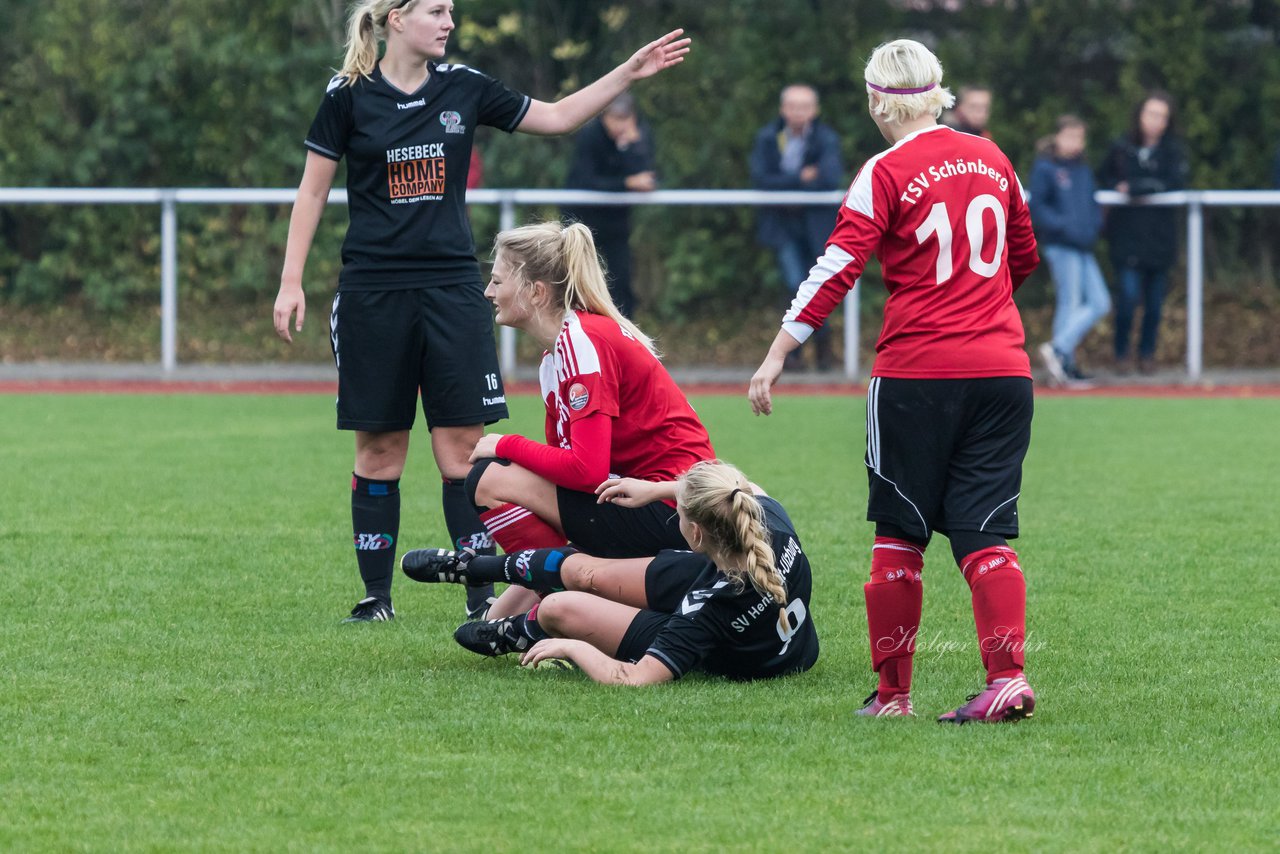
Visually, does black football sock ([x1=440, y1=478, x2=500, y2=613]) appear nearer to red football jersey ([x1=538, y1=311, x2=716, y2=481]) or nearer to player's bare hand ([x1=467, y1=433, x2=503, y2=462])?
player's bare hand ([x1=467, y1=433, x2=503, y2=462])

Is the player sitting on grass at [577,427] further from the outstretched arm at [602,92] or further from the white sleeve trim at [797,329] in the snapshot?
the white sleeve trim at [797,329]

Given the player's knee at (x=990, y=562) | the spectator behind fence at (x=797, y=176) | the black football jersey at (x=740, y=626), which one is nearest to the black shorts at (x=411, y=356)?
the black football jersey at (x=740, y=626)

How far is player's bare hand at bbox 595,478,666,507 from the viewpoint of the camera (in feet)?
17.5

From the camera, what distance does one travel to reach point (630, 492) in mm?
5363

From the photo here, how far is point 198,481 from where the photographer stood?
9500 mm

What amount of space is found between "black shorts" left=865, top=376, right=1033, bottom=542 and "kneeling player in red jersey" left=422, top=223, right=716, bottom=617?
0.96m

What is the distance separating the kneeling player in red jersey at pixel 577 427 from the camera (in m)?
5.43

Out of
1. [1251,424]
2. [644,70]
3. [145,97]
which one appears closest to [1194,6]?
[1251,424]

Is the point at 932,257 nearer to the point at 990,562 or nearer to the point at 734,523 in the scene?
the point at 990,562

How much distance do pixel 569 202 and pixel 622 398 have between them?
10.3 meters

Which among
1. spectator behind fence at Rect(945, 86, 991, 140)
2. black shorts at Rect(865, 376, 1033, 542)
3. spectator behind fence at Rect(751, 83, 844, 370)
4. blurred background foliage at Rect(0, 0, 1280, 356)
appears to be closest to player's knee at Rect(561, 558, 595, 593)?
black shorts at Rect(865, 376, 1033, 542)

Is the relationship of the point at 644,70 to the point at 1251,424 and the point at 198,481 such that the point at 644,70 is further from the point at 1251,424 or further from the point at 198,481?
the point at 1251,424

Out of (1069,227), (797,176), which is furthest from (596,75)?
(1069,227)

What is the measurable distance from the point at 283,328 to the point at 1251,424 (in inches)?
323
